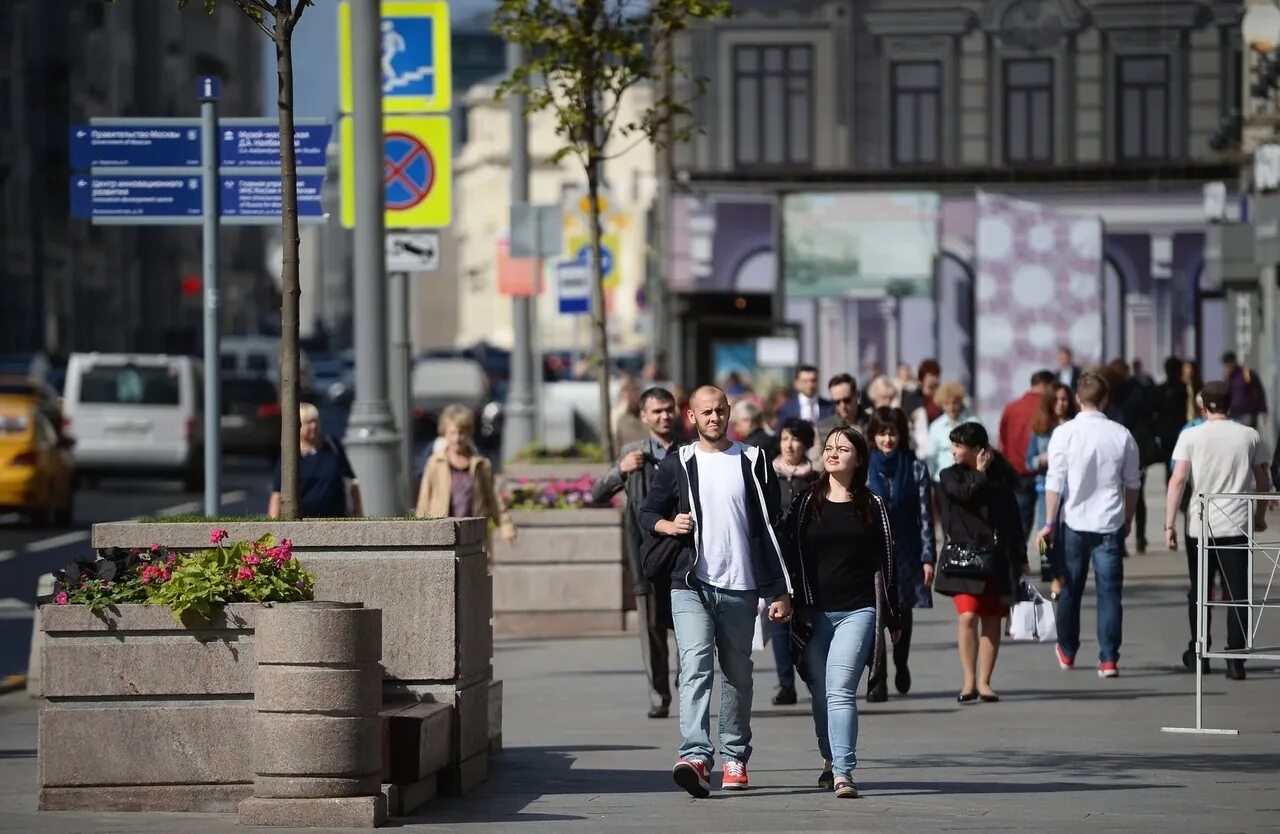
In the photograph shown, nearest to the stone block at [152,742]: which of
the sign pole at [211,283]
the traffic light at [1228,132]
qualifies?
the sign pole at [211,283]

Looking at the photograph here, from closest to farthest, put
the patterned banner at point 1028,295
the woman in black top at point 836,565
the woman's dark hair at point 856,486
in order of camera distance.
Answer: the woman in black top at point 836,565
the woman's dark hair at point 856,486
the patterned banner at point 1028,295

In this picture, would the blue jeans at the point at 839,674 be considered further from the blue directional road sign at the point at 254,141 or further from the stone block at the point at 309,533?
the blue directional road sign at the point at 254,141

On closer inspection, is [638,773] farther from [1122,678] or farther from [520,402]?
[520,402]

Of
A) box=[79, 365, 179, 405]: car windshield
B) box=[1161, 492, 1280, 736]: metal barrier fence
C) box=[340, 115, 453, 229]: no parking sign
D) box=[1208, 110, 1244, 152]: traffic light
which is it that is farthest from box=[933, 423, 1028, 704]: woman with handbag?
box=[1208, 110, 1244, 152]: traffic light

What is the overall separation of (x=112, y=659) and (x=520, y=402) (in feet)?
73.0

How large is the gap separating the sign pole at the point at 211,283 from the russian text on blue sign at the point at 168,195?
0.43 feet

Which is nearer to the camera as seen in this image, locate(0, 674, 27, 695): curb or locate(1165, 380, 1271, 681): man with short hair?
locate(1165, 380, 1271, 681): man with short hair

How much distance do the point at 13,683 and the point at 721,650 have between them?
242 inches

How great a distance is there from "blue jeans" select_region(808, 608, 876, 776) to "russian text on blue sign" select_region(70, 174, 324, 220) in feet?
14.9

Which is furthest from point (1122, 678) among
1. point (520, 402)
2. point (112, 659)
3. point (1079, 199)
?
point (1079, 199)

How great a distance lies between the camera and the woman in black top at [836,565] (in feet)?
34.1

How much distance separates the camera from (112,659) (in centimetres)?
927

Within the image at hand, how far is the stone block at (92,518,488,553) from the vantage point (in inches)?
377

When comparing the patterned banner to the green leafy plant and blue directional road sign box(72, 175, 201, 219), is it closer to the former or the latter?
blue directional road sign box(72, 175, 201, 219)
